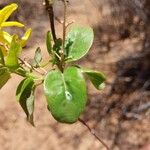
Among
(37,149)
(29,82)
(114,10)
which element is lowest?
(37,149)

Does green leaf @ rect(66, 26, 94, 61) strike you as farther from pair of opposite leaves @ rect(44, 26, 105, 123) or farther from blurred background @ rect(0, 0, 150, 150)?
blurred background @ rect(0, 0, 150, 150)

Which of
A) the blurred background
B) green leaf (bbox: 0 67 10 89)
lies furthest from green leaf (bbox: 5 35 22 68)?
the blurred background

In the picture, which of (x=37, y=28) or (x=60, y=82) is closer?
(x=60, y=82)

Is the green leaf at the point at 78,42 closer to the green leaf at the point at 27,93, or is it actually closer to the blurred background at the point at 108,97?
the green leaf at the point at 27,93

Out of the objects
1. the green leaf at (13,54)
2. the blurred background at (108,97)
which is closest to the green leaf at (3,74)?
the green leaf at (13,54)

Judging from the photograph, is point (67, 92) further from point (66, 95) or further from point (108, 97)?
point (108, 97)

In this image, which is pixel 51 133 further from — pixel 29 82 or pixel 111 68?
pixel 29 82

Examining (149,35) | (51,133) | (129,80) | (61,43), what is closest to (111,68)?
(129,80)
